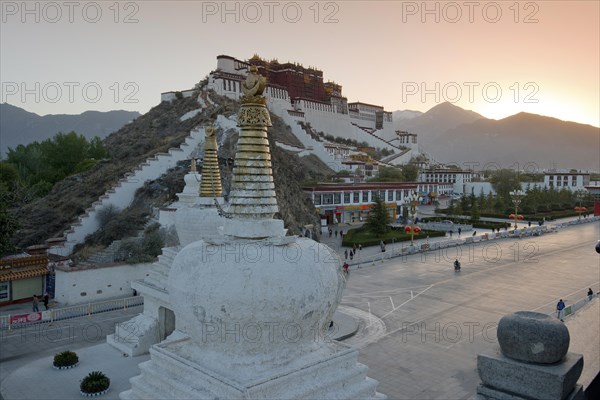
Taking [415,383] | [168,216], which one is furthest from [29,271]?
[415,383]

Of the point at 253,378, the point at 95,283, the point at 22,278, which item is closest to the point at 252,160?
the point at 253,378

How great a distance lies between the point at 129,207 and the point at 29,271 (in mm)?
14081

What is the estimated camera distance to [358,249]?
121 feet

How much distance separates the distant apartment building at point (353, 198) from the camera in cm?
4922

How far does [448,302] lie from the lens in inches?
869

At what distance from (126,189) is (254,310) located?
32.3 meters

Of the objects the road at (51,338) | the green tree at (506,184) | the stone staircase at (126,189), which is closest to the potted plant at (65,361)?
the road at (51,338)

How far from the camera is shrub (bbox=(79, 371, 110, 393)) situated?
11.8m

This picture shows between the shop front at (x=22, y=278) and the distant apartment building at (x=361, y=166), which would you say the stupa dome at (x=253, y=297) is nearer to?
the shop front at (x=22, y=278)

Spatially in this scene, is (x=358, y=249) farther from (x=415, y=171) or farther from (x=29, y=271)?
(x=415, y=171)

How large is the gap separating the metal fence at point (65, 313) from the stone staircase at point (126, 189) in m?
12.3

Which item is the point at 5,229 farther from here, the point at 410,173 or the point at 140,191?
the point at 410,173

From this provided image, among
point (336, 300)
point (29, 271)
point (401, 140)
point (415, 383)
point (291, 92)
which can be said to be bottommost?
point (415, 383)

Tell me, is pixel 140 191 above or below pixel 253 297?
above
